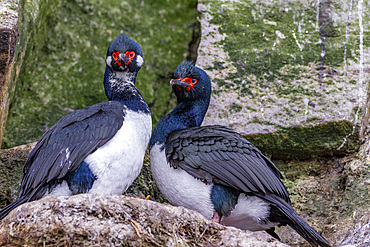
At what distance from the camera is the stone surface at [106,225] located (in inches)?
124

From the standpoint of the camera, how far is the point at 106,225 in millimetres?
3205

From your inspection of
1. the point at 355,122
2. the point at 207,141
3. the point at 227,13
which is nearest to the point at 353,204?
the point at 355,122

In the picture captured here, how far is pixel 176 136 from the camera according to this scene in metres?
4.21

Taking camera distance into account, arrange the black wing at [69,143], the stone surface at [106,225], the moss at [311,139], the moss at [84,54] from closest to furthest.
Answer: the stone surface at [106,225] < the black wing at [69,143] < the moss at [311,139] < the moss at [84,54]

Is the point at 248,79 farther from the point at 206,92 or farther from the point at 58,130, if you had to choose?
the point at 58,130

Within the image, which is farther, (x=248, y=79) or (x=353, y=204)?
(x=248, y=79)

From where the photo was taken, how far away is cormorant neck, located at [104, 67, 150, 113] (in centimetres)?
438

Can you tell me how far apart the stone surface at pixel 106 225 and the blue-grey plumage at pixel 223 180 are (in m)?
0.59

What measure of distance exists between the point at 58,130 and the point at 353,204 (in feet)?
8.75

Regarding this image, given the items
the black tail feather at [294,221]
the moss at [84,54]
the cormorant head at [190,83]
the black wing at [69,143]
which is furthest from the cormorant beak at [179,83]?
the moss at [84,54]

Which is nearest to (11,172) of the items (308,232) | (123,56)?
(123,56)

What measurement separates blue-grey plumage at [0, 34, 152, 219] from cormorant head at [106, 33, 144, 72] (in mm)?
387

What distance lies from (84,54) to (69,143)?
2.48 m

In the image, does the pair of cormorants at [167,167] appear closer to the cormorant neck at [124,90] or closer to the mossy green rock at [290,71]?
the cormorant neck at [124,90]
